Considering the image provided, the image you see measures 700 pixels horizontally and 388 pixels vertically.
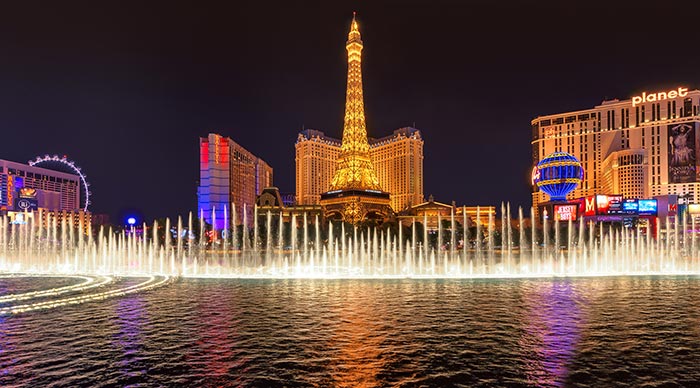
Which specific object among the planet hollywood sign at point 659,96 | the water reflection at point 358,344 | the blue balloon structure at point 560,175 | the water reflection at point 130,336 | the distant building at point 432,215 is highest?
the planet hollywood sign at point 659,96

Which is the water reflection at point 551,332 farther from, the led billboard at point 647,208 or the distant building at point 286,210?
the distant building at point 286,210

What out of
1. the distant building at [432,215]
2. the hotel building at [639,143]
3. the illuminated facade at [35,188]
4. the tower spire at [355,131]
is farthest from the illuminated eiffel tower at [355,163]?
the illuminated facade at [35,188]

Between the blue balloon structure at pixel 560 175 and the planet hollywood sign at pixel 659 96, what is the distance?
6271 cm

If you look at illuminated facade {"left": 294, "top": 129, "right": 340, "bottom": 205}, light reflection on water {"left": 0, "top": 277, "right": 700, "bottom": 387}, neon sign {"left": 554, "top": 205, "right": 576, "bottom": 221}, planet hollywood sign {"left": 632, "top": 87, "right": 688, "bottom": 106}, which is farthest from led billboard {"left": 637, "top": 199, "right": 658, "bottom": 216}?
illuminated facade {"left": 294, "top": 129, "right": 340, "bottom": 205}

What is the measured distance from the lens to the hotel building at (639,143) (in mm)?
130500

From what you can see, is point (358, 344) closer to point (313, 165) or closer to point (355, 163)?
point (355, 163)

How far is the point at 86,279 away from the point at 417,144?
472 ft

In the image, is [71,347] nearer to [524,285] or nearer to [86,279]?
[86,279]

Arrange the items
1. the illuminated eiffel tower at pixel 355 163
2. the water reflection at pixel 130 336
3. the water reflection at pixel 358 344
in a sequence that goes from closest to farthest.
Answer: the water reflection at pixel 358 344 < the water reflection at pixel 130 336 < the illuminated eiffel tower at pixel 355 163

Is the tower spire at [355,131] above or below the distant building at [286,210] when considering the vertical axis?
above

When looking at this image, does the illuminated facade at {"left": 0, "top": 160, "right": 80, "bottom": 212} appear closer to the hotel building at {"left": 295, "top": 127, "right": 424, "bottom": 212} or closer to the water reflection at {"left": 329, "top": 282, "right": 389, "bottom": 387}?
the hotel building at {"left": 295, "top": 127, "right": 424, "bottom": 212}

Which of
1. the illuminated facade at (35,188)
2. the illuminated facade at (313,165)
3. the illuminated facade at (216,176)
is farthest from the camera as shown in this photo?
the illuminated facade at (313,165)

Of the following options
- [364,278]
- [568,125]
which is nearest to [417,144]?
[568,125]

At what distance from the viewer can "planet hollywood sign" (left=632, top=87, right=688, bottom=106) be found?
451 ft
